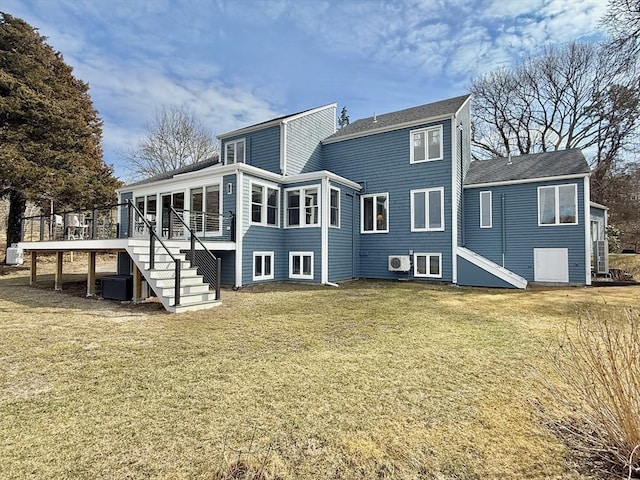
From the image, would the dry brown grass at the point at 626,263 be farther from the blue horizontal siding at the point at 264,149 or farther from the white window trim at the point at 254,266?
the blue horizontal siding at the point at 264,149

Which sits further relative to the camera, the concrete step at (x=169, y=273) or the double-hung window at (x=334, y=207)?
the double-hung window at (x=334, y=207)

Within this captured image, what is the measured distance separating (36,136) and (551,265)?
23814mm

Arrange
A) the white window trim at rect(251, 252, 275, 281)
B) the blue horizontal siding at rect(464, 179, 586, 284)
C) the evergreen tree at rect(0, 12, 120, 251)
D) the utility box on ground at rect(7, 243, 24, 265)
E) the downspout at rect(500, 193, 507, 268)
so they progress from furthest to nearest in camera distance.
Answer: the utility box on ground at rect(7, 243, 24, 265), the evergreen tree at rect(0, 12, 120, 251), the downspout at rect(500, 193, 507, 268), the blue horizontal siding at rect(464, 179, 586, 284), the white window trim at rect(251, 252, 275, 281)

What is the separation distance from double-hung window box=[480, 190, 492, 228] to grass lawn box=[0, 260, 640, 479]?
7.80 m

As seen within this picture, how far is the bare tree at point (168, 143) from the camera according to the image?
26156mm

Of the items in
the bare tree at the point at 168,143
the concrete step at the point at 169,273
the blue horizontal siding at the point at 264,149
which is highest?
the bare tree at the point at 168,143

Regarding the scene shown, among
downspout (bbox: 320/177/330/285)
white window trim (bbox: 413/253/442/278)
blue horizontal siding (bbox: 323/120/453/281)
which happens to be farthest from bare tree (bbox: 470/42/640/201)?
downspout (bbox: 320/177/330/285)

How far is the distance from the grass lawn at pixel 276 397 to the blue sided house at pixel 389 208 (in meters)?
5.63

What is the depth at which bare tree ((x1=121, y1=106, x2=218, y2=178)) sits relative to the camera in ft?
85.8

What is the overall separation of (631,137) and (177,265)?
26557mm

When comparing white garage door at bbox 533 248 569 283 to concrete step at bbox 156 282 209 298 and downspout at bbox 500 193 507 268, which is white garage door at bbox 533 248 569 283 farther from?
concrete step at bbox 156 282 209 298

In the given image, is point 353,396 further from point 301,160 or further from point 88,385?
point 301,160

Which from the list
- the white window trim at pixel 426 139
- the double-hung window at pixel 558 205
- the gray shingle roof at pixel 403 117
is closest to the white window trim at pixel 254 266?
the gray shingle roof at pixel 403 117

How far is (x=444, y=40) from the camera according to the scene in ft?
41.7
